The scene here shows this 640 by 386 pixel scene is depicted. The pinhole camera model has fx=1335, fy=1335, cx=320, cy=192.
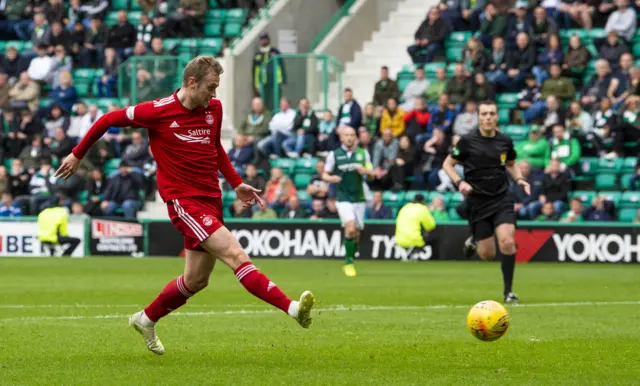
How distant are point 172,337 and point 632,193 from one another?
15.5 m

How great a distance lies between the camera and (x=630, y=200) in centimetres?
2441

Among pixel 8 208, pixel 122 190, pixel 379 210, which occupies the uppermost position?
pixel 379 210

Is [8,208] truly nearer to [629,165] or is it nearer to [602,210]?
[602,210]

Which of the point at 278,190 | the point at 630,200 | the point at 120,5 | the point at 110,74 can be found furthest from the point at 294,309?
the point at 120,5

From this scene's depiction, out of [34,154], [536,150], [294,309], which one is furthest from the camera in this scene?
[34,154]

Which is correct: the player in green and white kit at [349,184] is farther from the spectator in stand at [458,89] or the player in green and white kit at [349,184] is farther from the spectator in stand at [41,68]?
the spectator in stand at [41,68]

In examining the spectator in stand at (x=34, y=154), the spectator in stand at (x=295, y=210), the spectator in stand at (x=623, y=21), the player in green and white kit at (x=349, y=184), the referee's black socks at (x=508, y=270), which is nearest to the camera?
the referee's black socks at (x=508, y=270)

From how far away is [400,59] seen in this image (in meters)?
31.8

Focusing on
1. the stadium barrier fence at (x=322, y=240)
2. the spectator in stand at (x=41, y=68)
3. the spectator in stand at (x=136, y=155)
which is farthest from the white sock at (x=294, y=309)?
the spectator in stand at (x=41, y=68)

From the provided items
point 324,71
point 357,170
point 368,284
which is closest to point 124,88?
point 324,71

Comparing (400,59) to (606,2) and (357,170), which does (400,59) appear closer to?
(606,2)

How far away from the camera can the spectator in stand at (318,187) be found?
26781mm

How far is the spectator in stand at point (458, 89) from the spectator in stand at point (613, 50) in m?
2.68

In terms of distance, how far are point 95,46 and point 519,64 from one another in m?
11.4
